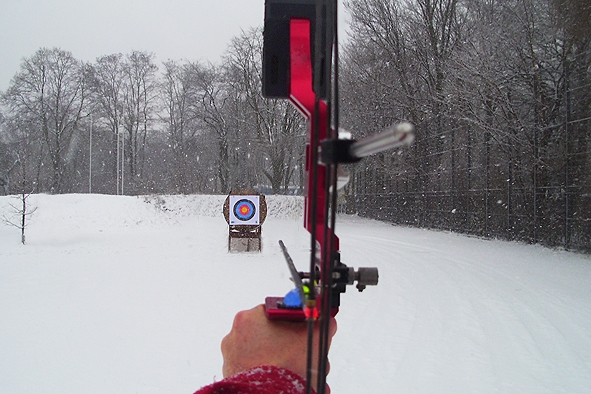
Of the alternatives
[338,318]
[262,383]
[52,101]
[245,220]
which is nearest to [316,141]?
[262,383]

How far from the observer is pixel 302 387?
85 centimetres

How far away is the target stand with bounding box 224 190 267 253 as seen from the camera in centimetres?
1012

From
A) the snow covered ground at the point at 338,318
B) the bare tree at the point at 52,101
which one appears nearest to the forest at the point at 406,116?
the bare tree at the point at 52,101

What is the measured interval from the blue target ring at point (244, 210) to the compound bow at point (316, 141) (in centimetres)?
930

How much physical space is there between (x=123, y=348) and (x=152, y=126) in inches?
1109

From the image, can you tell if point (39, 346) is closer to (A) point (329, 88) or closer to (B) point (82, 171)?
(A) point (329, 88)

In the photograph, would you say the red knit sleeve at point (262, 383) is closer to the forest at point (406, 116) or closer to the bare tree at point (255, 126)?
the forest at point (406, 116)

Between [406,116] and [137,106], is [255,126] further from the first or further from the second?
[137,106]

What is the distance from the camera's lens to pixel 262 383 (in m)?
0.82

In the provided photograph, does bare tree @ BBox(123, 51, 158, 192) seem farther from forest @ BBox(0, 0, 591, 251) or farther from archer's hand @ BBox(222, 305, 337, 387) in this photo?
archer's hand @ BBox(222, 305, 337, 387)

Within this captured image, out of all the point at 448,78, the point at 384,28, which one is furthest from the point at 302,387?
the point at 384,28

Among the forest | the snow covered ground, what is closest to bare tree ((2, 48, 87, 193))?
the forest

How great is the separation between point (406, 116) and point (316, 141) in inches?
666

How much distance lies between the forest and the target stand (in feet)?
3.48
